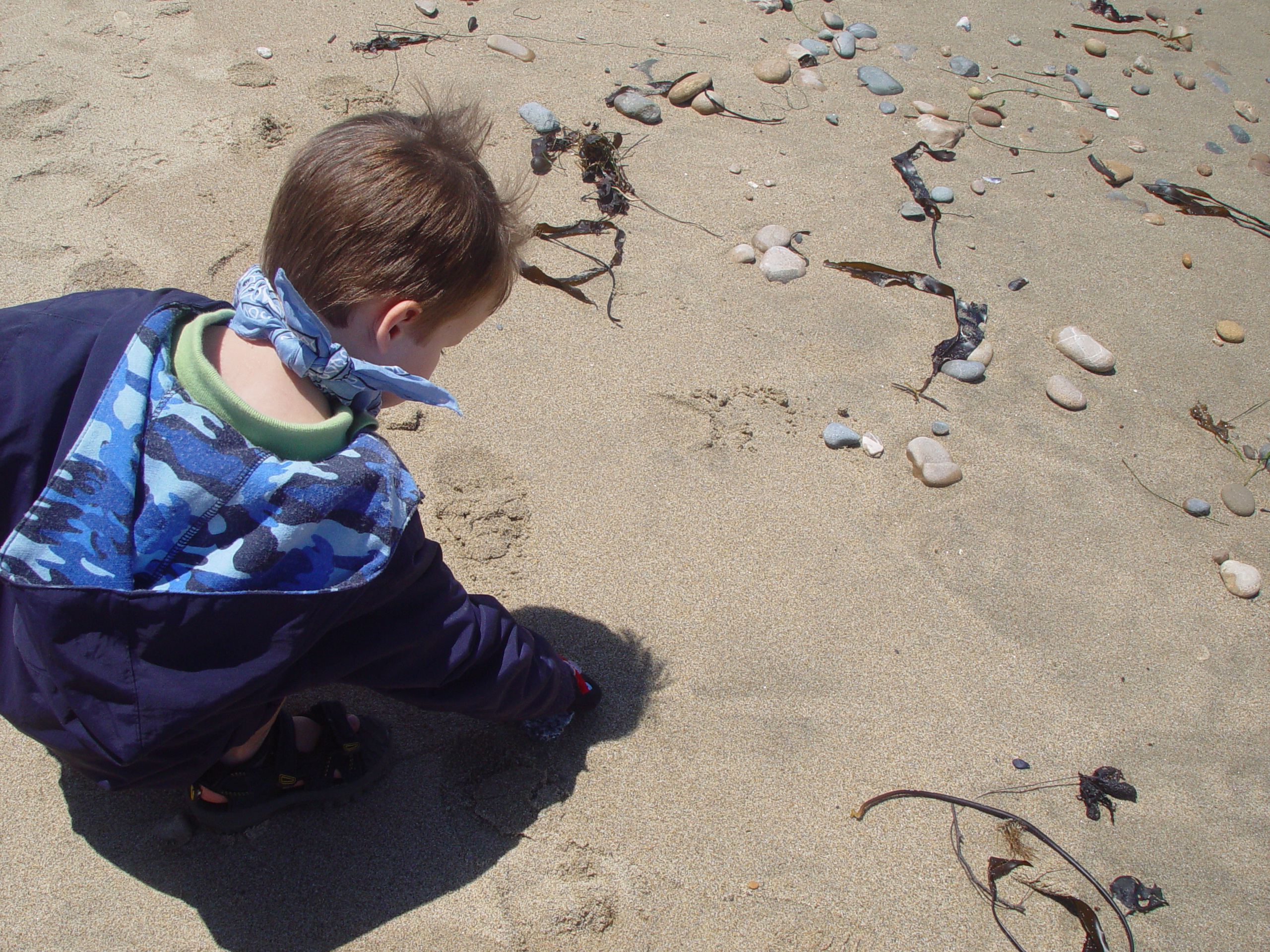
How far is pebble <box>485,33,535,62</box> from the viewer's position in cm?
360

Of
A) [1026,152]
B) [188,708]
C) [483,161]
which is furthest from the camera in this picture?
[1026,152]

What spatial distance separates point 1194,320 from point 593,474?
2315 millimetres

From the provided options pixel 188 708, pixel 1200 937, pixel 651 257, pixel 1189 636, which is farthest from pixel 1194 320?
pixel 188 708

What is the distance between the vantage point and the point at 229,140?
120 inches

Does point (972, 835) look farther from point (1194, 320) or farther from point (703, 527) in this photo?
point (1194, 320)

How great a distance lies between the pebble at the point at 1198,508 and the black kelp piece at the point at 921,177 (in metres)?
Result: 1.13

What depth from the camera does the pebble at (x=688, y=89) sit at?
3.51 metres

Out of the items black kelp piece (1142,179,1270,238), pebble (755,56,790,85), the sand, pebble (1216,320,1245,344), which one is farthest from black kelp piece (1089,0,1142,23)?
pebble (1216,320,1245,344)

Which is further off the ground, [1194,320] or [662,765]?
[1194,320]

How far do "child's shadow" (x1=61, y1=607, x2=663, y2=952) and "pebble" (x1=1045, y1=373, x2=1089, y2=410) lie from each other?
170cm

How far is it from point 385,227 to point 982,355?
2.06 meters

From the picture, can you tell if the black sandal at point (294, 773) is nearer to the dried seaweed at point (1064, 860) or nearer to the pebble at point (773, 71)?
the dried seaweed at point (1064, 860)

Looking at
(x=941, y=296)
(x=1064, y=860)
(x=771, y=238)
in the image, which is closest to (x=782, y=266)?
(x=771, y=238)

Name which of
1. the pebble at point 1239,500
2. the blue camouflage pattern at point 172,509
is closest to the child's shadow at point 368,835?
the blue camouflage pattern at point 172,509
